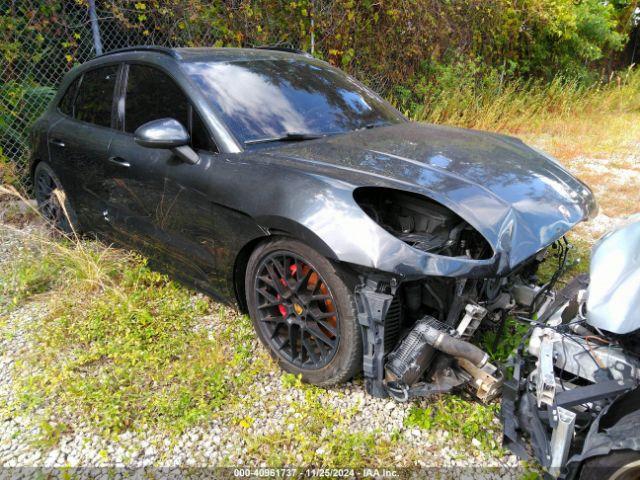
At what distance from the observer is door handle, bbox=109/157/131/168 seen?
3.25 meters

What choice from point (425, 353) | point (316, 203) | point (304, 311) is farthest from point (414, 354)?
point (316, 203)

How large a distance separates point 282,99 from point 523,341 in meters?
1.99

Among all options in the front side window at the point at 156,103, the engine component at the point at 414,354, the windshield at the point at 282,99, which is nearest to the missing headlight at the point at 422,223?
the engine component at the point at 414,354

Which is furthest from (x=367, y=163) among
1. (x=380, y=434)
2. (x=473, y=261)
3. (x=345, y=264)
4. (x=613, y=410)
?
(x=613, y=410)

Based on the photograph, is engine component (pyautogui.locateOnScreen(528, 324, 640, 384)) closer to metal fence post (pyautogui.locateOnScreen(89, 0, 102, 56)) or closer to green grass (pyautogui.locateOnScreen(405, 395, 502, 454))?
green grass (pyautogui.locateOnScreen(405, 395, 502, 454))

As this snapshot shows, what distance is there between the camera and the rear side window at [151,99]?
9.94ft

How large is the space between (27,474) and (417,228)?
210cm

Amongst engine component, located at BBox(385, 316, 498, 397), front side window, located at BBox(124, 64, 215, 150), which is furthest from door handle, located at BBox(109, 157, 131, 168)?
engine component, located at BBox(385, 316, 498, 397)

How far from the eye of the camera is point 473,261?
6.86ft

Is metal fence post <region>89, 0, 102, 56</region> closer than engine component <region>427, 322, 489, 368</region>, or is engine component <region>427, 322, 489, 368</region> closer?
engine component <region>427, 322, 489, 368</region>

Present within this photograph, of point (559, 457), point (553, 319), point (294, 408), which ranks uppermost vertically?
point (553, 319)

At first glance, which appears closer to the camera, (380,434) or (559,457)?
(559,457)

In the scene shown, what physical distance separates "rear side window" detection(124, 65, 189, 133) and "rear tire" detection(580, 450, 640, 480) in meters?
2.58

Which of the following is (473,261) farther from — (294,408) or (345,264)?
(294,408)
